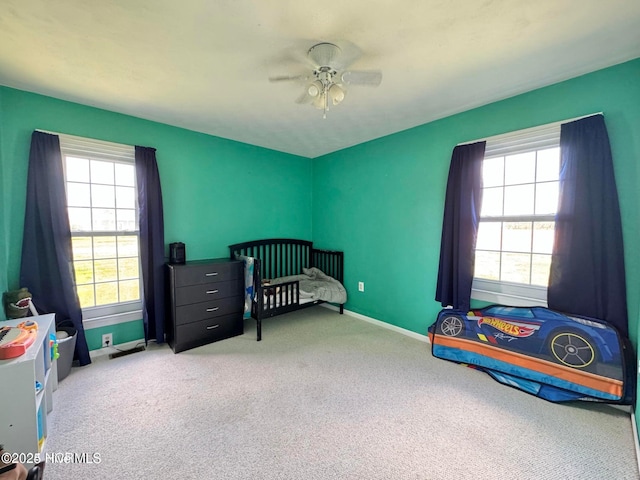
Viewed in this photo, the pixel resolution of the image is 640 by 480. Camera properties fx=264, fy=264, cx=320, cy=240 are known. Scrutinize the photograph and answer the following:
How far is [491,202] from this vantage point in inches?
97.0

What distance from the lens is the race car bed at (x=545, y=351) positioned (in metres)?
1.75

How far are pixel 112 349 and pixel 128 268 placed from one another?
794 millimetres

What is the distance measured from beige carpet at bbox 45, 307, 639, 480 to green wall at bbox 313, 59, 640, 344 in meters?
0.82

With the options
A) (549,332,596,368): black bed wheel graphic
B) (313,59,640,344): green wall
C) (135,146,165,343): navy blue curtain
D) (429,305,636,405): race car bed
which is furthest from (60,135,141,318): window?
(549,332,596,368): black bed wheel graphic

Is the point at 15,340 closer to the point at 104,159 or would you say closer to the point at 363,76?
the point at 104,159

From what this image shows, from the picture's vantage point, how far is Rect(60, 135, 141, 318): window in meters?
2.42

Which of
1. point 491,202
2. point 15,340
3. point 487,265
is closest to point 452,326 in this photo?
point 487,265

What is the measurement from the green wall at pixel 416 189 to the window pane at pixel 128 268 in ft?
7.87

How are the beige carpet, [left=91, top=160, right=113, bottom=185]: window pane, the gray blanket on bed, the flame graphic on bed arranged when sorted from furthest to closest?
the gray blanket on bed, [left=91, top=160, right=113, bottom=185]: window pane, the flame graphic on bed, the beige carpet

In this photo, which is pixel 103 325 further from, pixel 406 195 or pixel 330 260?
pixel 406 195

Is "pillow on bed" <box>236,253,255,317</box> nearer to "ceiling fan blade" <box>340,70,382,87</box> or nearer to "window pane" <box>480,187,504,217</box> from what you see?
"ceiling fan blade" <box>340,70,382,87</box>

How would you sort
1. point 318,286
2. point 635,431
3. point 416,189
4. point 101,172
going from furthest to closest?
point 318,286, point 416,189, point 101,172, point 635,431

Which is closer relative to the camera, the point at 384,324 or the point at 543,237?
the point at 543,237

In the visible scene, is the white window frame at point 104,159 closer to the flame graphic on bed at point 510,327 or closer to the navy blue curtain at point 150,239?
the navy blue curtain at point 150,239
